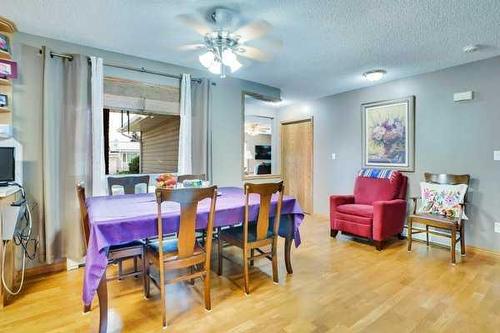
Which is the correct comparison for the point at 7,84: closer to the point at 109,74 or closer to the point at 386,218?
the point at 109,74

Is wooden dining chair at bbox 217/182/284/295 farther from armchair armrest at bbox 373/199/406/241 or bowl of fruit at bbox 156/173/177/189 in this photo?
armchair armrest at bbox 373/199/406/241

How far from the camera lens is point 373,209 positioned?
365 cm

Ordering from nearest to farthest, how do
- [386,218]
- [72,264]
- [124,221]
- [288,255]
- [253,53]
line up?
[124,221] → [288,255] → [72,264] → [253,53] → [386,218]

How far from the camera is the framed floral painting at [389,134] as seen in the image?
4121 millimetres

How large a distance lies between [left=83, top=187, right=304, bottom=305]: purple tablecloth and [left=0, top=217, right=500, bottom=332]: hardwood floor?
476mm

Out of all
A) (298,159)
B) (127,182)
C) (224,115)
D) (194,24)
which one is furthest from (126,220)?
(298,159)

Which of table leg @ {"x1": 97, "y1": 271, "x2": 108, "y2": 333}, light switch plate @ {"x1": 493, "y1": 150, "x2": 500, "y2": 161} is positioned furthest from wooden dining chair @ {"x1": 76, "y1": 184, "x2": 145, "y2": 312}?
light switch plate @ {"x1": 493, "y1": 150, "x2": 500, "y2": 161}

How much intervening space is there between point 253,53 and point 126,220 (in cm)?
233

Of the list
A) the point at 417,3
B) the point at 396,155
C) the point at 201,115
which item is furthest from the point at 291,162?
the point at 417,3

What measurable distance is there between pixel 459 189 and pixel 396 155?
1034 millimetres

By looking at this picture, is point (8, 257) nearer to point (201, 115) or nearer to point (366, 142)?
point (201, 115)

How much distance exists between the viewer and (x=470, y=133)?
3.54 metres

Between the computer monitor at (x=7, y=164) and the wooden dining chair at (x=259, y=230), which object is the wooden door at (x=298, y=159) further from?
the computer monitor at (x=7, y=164)

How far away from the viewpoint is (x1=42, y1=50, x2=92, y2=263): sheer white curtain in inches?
111
